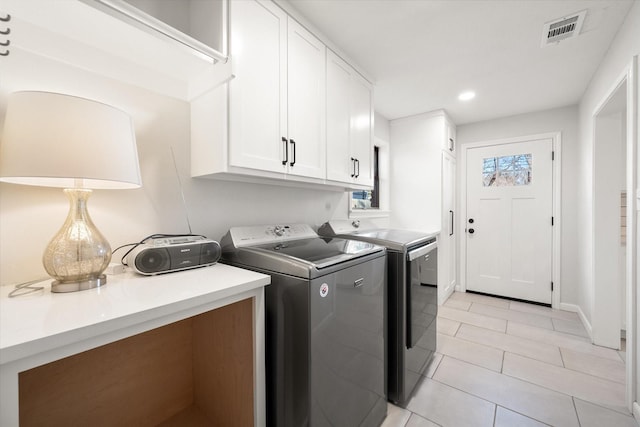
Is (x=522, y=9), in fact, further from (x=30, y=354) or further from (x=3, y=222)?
(x=3, y=222)

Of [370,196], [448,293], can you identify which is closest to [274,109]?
[370,196]

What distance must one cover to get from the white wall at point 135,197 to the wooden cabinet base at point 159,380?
0.42m

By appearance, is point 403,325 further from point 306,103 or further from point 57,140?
point 57,140

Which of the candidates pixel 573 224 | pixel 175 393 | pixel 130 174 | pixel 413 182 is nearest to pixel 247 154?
pixel 130 174

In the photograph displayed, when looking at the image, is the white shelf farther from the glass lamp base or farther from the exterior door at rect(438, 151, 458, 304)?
the exterior door at rect(438, 151, 458, 304)

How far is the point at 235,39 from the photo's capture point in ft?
4.05

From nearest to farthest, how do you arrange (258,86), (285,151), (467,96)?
(258,86) → (285,151) → (467,96)

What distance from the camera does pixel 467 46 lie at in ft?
6.31

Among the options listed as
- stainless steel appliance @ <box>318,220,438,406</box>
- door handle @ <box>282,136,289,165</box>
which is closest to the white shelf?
door handle @ <box>282,136,289,165</box>

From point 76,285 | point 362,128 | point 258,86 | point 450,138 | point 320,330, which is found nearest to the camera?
point 76,285

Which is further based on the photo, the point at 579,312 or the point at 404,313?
the point at 579,312

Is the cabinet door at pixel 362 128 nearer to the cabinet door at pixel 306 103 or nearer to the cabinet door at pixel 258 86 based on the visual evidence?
the cabinet door at pixel 306 103

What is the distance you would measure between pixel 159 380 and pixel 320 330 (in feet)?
3.02

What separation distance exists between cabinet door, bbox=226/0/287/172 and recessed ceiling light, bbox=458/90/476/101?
2099mm
